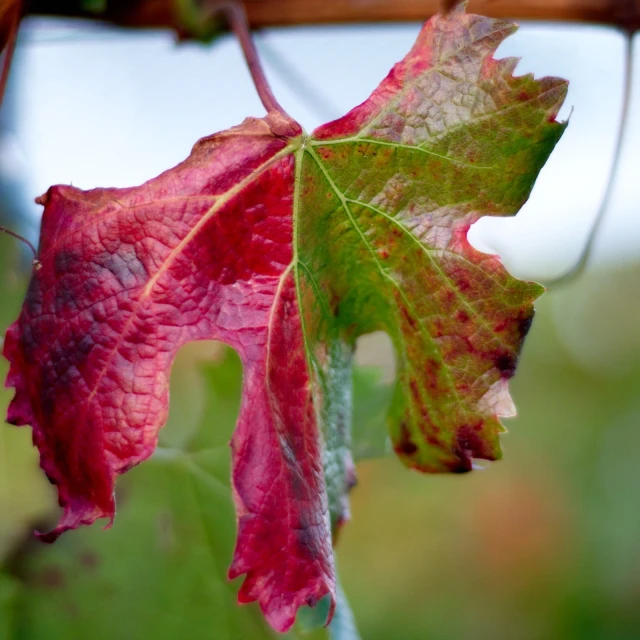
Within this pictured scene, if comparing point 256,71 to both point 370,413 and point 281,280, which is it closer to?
point 281,280

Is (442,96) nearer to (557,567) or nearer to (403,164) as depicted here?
(403,164)

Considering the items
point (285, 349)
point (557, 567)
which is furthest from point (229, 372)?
point (557, 567)

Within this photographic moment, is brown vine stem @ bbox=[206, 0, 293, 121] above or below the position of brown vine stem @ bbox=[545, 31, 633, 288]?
above

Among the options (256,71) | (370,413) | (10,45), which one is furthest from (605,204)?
(10,45)

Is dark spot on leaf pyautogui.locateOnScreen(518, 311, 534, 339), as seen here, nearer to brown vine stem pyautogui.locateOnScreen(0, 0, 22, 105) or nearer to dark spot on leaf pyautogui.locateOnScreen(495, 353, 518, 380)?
dark spot on leaf pyautogui.locateOnScreen(495, 353, 518, 380)

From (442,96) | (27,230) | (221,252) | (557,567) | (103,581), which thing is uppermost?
(442,96)

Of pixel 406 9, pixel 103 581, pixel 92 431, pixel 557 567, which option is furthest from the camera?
pixel 557 567

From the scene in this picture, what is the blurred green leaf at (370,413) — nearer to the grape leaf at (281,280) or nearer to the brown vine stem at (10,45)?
the grape leaf at (281,280)

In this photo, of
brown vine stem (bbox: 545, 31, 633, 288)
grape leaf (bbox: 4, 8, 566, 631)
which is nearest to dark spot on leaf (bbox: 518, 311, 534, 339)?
grape leaf (bbox: 4, 8, 566, 631)
